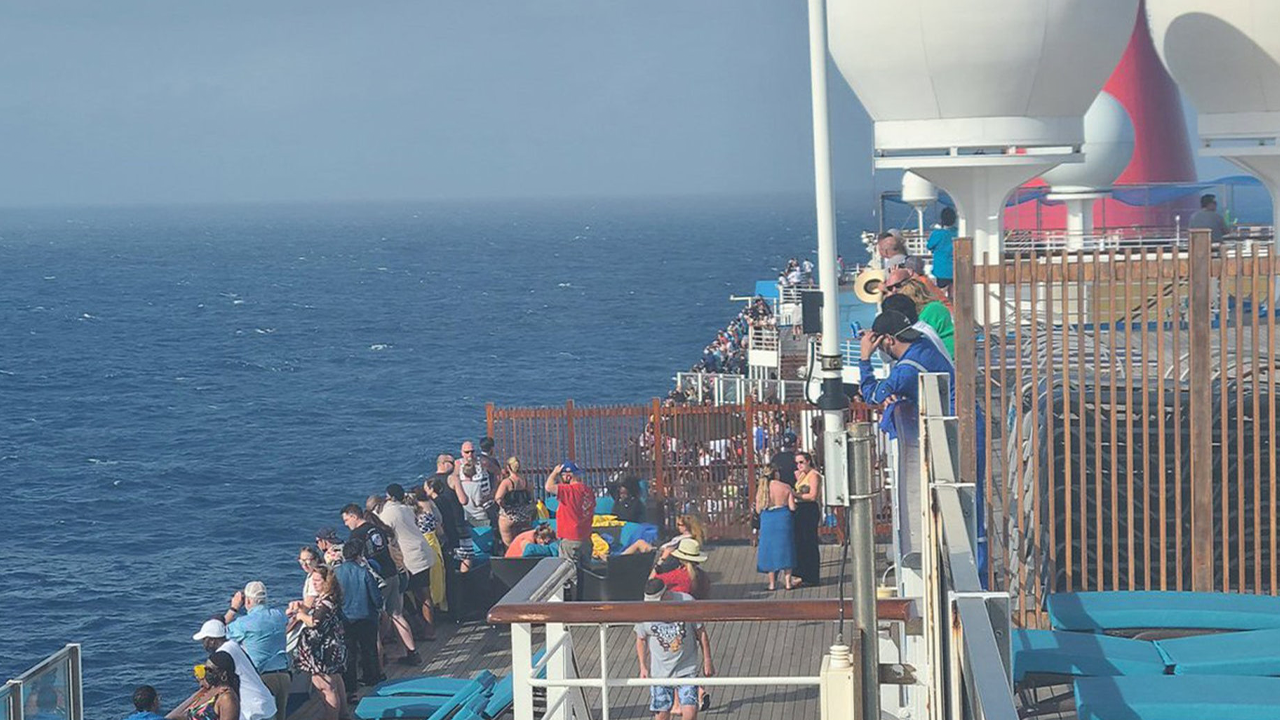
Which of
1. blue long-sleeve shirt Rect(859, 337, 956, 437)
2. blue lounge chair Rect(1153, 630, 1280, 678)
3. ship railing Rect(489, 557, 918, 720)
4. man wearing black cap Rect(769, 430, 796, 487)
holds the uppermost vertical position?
blue long-sleeve shirt Rect(859, 337, 956, 437)

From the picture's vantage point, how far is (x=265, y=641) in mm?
11742

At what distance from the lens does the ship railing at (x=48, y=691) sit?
26.2 ft

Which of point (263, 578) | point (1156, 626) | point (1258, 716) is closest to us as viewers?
point (1258, 716)

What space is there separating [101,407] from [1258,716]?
66588mm

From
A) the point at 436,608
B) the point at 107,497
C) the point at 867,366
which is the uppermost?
the point at 867,366

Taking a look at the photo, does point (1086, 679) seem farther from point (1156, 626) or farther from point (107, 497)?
Answer: point (107, 497)

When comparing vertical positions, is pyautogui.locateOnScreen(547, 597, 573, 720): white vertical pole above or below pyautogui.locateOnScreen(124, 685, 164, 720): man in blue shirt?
above

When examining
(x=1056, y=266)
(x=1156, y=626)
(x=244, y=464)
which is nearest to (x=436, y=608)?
(x=1056, y=266)

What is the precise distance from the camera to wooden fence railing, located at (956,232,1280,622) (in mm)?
10156

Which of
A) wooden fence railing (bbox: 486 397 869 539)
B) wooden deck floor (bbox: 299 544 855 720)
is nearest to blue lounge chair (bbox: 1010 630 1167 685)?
wooden deck floor (bbox: 299 544 855 720)

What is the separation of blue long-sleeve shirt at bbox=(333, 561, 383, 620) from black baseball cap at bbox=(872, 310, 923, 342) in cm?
534

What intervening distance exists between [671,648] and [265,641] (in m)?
2.78

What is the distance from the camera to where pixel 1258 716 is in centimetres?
600

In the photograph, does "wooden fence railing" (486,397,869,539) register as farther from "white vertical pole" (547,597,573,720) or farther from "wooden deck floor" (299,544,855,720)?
"white vertical pole" (547,597,573,720)
